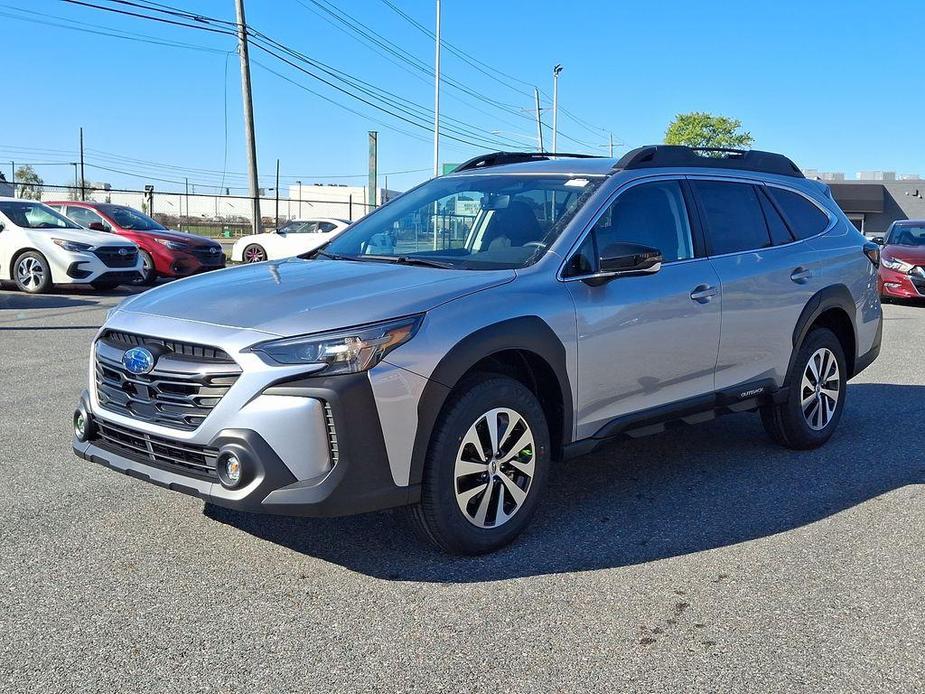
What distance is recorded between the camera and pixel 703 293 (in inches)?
200

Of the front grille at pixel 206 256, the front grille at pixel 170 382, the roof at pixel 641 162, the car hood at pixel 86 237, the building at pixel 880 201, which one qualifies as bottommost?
the front grille at pixel 170 382

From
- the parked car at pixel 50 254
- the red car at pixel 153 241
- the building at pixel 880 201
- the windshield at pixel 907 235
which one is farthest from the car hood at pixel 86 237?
the building at pixel 880 201

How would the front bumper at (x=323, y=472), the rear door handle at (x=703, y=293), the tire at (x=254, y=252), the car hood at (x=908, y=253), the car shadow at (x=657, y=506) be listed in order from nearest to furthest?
the front bumper at (x=323, y=472), the car shadow at (x=657, y=506), the rear door handle at (x=703, y=293), the car hood at (x=908, y=253), the tire at (x=254, y=252)

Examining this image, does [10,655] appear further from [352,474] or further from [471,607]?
[471,607]

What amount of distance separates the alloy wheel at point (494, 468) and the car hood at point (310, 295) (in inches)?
23.6

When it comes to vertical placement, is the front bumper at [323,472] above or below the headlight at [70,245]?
below

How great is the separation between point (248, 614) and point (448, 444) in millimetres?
1024

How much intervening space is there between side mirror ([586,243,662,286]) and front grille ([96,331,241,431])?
6.00ft

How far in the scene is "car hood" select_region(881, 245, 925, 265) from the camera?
658 inches

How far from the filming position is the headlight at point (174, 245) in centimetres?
1803

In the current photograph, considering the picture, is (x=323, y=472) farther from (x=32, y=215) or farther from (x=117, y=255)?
(x=32, y=215)

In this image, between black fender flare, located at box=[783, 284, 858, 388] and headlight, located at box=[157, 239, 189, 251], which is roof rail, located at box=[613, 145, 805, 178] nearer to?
black fender flare, located at box=[783, 284, 858, 388]

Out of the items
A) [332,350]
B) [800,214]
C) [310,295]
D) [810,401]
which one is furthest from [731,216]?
[332,350]

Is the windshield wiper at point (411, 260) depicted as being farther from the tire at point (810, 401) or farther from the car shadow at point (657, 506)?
the tire at point (810, 401)
